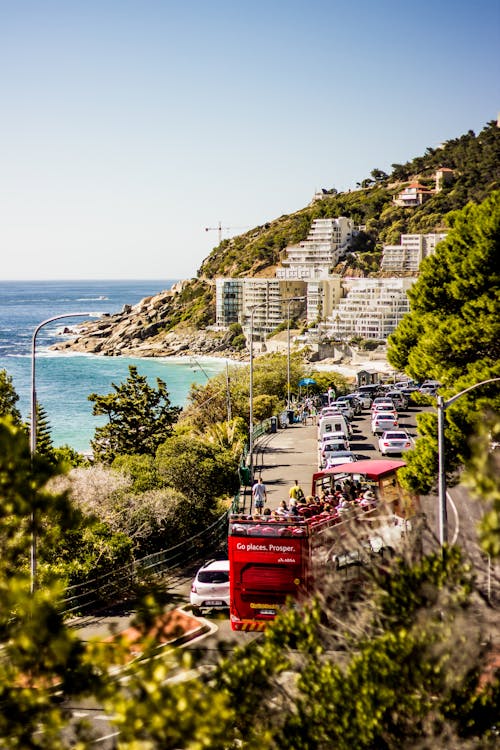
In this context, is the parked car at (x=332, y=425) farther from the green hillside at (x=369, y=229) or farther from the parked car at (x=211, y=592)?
the green hillside at (x=369, y=229)

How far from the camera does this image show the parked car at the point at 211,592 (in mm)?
16484

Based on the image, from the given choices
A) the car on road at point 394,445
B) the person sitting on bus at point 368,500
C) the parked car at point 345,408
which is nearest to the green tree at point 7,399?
the person sitting on bus at point 368,500

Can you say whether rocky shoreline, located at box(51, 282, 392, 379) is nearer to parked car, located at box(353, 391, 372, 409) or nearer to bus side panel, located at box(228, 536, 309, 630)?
parked car, located at box(353, 391, 372, 409)

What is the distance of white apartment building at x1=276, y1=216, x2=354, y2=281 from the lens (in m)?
175

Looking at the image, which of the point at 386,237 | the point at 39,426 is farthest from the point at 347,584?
the point at 386,237

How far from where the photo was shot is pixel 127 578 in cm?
1841

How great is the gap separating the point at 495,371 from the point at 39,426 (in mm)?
17609

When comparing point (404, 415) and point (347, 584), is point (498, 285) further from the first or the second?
point (404, 415)

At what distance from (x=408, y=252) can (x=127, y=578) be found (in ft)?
485

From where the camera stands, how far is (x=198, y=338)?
152 metres

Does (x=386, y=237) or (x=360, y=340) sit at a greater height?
(x=386, y=237)

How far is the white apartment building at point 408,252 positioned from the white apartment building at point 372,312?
2100cm

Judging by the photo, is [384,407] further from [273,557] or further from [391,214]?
[391,214]

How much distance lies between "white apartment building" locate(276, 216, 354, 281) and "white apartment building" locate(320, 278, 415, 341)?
3425cm
